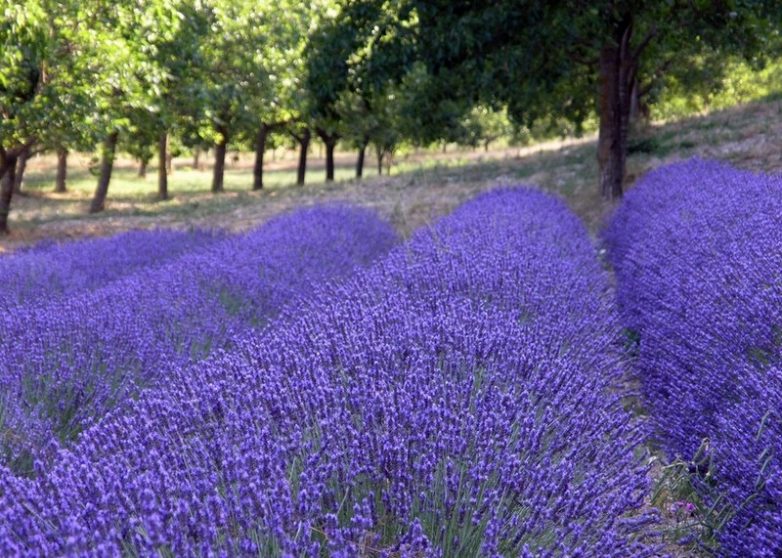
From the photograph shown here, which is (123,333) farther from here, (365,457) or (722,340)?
(722,340)

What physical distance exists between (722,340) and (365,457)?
186 centimetres

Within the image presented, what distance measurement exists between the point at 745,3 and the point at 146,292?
22.6ft

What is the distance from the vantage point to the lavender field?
1756 millimetres

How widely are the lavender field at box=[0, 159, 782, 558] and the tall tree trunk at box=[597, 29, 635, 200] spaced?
5.59 m

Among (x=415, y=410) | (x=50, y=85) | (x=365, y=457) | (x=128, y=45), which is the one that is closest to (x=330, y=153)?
(x=50, y=85)

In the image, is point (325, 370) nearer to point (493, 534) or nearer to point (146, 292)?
point (493, 534)

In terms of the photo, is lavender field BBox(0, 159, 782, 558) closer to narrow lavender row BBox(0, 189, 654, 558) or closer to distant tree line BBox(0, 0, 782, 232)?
narrow lavender row BBox(0, 189, 654, 558)

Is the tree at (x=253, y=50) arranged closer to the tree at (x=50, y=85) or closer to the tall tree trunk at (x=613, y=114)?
the tree at (x=50, y=85)

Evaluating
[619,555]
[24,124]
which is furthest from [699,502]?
[24,124]

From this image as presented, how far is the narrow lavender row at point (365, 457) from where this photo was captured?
1651 millimetres

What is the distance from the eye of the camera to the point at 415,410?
2240mm

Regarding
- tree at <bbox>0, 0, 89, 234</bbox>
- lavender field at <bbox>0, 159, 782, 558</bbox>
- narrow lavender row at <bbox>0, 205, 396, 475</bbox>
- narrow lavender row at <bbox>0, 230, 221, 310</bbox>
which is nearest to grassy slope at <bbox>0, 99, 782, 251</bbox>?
tree at <bbox>0, 0, 89, 234</bbox>

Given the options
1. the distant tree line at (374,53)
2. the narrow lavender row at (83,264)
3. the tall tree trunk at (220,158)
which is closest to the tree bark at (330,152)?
the tall tree trunk at (220,158)

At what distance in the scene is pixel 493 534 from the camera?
169 cm
